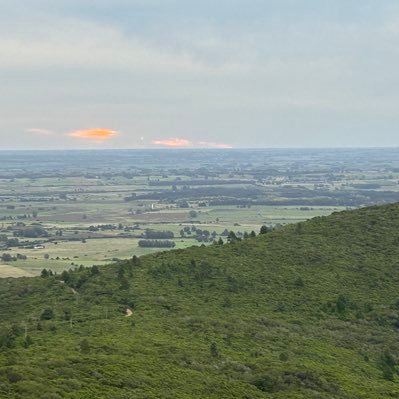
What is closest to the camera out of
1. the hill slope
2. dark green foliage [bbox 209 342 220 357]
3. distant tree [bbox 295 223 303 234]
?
the hill slope

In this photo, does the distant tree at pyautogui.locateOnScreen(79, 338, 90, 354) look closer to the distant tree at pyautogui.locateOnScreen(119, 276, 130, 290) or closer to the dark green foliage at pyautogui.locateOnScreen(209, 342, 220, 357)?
the dark green foliage at pyautogui.locateOnScreen(209, 342, 220, 357)

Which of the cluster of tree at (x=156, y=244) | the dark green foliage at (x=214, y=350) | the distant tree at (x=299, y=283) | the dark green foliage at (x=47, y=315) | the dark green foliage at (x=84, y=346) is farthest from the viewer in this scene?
the cluster of tree at (x=156, y=244)

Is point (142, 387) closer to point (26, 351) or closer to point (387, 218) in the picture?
point (26, 351)

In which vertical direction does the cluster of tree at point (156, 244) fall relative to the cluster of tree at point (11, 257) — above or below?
below

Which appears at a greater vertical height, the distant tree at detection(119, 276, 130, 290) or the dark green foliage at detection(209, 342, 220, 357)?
the distant tree at detection(119, 276, 130, 290)

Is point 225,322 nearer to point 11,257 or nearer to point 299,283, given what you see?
point 299,283

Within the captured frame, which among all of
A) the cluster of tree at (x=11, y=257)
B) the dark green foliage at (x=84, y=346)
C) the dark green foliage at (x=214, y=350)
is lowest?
the cluster of tree at (x=11, y=257)

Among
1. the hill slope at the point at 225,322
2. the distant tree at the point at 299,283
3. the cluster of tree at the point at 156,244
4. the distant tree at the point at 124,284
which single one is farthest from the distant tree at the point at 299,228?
the cluster of tree at the point at 156,244

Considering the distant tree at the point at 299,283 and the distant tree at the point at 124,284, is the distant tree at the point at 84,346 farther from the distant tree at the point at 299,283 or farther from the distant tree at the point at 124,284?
the distant tree at the point at 299,283

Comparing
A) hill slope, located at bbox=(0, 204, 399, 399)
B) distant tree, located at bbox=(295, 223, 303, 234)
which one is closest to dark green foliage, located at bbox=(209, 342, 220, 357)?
hill slope, located at bbox=(0, 204, 399, 399)
